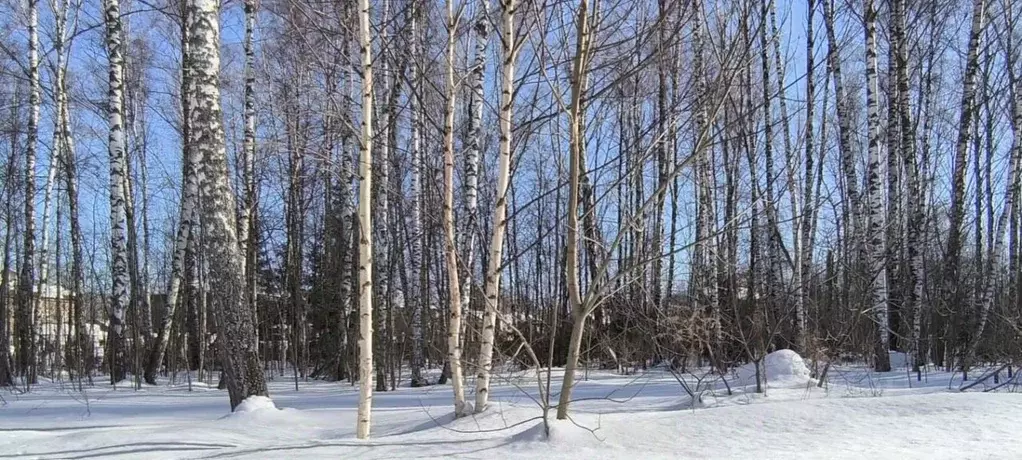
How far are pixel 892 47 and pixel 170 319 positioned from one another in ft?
46.7

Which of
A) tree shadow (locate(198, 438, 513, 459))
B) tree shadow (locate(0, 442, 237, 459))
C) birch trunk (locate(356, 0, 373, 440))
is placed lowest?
tree shadow (locate(0, 442, 237, 459))

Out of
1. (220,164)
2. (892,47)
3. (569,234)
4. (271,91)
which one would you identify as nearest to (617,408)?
(569,234)

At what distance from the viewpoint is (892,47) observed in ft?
39.8

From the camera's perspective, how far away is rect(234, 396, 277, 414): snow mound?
6316 mm

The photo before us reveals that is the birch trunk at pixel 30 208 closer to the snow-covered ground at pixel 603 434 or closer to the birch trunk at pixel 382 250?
the birch trunk at pixel 382 250

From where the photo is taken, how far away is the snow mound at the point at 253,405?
20.7 feet

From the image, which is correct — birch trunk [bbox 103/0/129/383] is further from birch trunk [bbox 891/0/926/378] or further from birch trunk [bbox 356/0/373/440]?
birch trunk [bbox 891/0/926/378]

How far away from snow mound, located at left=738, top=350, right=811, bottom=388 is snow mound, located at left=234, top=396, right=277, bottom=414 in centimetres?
553

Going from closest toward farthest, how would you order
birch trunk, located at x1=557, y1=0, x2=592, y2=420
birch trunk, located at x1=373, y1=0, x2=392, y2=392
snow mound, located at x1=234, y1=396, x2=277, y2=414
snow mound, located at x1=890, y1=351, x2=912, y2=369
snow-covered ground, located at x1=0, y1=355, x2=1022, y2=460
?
snow-covered ground, located at x1=0, y1=355, x2=1022, y2=460, birch trunk, located at x1=557, y1=0, x2=592, y2=420, snow mound, located at x1=234, y1=396, x2=277, y2=414, birch trunk, located at x1=373, y1=0, x2=392, y2=392, snow mound, located at x1=890, y1=351, x2=912, y2=369

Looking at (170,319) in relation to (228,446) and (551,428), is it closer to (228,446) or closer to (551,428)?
(228,446)

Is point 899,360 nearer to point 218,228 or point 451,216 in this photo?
point 451,216

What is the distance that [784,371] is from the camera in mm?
8617

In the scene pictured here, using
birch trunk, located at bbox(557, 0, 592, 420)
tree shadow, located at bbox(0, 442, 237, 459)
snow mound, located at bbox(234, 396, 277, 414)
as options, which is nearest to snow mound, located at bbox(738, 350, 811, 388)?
birch trunk, located at bbox(557, 0, 592, 420)

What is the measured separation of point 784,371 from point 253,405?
19.9ft
